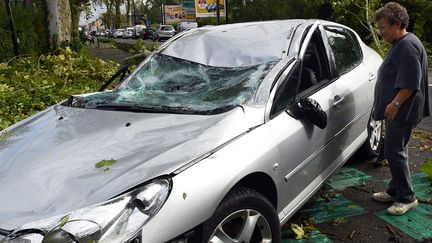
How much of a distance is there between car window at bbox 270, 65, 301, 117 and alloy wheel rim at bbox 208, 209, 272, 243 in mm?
699

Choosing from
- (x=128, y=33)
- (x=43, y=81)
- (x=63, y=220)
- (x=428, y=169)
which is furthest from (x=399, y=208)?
(x=128, y=33)

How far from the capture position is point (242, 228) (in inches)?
93.4

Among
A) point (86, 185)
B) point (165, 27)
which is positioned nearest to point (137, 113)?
point (86, 185)

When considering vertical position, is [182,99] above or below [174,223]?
above

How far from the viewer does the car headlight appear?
1792 mm

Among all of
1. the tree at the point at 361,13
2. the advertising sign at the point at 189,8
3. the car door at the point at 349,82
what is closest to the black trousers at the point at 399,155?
the car door at the point at 349,82

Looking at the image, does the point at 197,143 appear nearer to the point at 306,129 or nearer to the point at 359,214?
the point at 306,129

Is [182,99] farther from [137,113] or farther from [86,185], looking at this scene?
[86,185]

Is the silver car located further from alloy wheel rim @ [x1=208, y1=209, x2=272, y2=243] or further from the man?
the man

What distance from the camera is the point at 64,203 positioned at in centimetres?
202

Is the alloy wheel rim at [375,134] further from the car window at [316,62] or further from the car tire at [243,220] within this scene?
the car tire at [243,220]

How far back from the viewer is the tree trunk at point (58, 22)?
1240cm

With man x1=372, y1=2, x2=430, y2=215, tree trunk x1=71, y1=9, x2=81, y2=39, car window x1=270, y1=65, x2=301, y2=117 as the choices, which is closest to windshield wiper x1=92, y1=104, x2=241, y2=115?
car window x1=270, y1=65, x2=301, y2=117

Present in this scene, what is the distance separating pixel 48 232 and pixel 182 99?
1.52 metres
